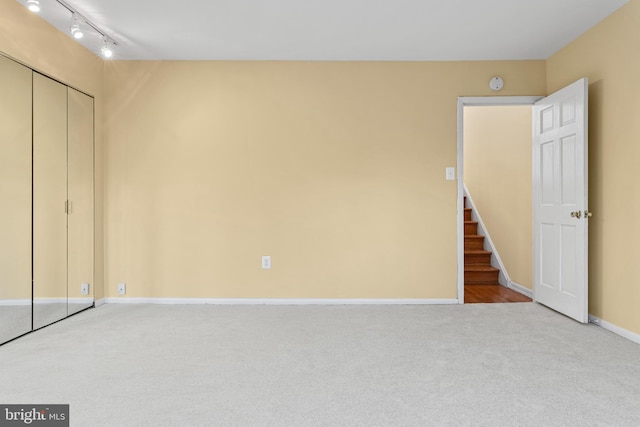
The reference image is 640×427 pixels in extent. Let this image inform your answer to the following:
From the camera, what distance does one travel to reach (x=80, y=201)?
351 centimetres

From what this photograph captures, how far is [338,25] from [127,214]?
272 cm

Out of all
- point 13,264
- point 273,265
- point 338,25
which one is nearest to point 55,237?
point 13,264

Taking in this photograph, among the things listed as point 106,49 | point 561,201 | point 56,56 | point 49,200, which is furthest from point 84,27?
point 561,201

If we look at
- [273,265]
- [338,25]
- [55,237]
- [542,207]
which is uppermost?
[338,25]

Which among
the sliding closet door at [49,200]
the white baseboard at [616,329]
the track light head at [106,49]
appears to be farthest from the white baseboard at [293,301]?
the track light head at [106,49]

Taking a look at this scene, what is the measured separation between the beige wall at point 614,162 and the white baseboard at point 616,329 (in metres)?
0.03

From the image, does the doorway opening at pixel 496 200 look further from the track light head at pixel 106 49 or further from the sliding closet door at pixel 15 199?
the sliding closet door at pixel 15 199

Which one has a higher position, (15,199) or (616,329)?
(15,199)

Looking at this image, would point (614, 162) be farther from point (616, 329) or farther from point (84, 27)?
point (84, 27)

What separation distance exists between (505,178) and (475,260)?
1.14 meters

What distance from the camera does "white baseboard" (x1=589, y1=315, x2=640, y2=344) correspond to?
2725mm

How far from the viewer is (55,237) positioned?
3.17 metres

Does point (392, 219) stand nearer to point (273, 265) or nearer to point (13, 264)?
point (273, 265)

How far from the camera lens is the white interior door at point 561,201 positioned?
308 cm
